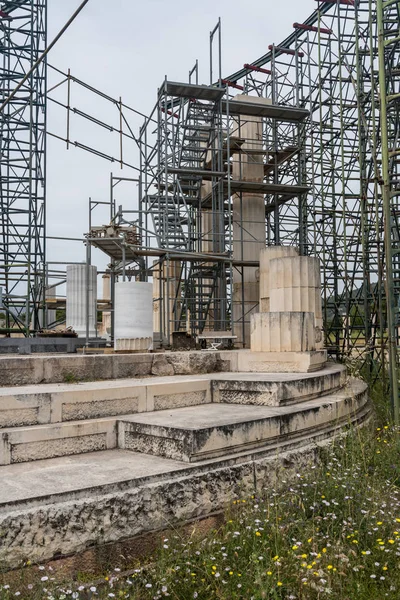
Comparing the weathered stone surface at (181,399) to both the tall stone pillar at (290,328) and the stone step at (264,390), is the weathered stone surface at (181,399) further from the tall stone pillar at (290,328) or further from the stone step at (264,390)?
Answer: the tall stone pillar at (290,328)

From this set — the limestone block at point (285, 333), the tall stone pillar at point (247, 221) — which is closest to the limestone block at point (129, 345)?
the limestone block at point (285, 333)

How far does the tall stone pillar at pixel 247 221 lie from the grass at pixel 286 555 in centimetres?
1192

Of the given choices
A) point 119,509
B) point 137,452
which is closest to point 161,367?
point 137,452

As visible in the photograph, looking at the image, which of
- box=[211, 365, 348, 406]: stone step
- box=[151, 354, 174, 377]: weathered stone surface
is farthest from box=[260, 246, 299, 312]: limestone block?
box=[211, 365, 348, 406]: stone step

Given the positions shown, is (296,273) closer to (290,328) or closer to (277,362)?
(290,328)

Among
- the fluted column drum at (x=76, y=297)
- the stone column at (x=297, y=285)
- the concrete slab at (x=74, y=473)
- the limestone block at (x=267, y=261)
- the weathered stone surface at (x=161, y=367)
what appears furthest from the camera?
the fluted column drum at (x=76, y=297)

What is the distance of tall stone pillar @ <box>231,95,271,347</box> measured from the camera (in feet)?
56.6

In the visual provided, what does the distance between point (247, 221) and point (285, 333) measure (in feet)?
29.6

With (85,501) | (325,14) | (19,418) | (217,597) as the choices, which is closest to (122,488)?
(85,501)

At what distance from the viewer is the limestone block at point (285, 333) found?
9117mm

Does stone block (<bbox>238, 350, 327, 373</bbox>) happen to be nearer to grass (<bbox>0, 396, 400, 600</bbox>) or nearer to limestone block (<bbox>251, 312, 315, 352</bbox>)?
limestone block (<bbox>251, 312, 315, 352</bbox>)

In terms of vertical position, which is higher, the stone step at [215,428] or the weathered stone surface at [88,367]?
the weathered stone surface at [88,367]

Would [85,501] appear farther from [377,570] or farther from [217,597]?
[377,570]

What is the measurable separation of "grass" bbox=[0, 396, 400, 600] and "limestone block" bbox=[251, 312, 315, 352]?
426 cm
